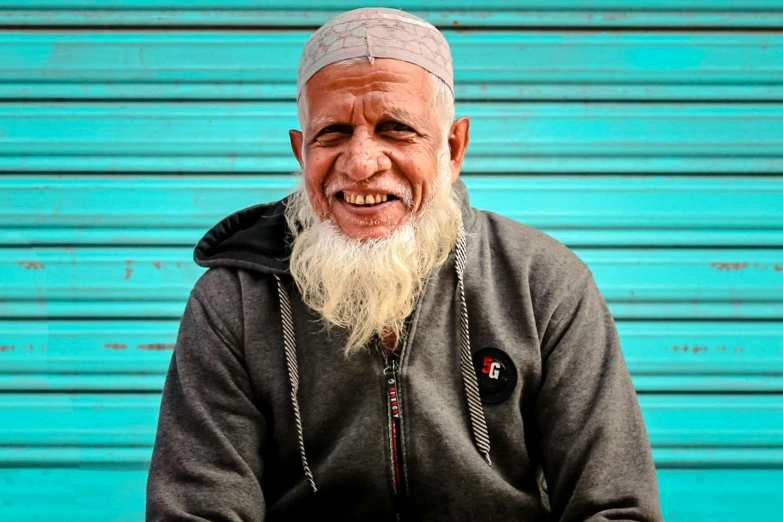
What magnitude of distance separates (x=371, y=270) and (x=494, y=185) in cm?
141

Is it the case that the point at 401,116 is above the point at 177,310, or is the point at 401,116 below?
above

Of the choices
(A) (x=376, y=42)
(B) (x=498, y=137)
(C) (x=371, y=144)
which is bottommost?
(C) (x=371, y=144)

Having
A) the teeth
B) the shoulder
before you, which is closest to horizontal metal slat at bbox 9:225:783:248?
the shoulder

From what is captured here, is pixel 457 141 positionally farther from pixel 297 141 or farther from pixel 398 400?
pixel 398 400

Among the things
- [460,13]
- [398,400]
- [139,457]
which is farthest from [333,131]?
[139,457]

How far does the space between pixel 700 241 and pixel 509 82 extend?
1147 mm

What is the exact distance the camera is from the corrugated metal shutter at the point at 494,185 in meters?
3.41

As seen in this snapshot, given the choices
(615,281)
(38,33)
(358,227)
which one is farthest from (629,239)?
(38,33)

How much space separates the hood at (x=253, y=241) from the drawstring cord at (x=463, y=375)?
3.7 inches

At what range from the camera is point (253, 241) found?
7.47 ft

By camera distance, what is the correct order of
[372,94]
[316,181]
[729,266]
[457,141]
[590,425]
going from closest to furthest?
[590,425]
[372,94]
[316,181]
[457,141]
[729,266]

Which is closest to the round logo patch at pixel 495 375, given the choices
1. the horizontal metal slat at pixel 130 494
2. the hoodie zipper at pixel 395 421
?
the hoodie zipper at pixel 395 421

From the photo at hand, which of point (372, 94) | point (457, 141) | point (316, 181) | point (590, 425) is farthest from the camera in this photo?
point (457, 141)

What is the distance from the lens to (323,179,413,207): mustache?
214 cm
